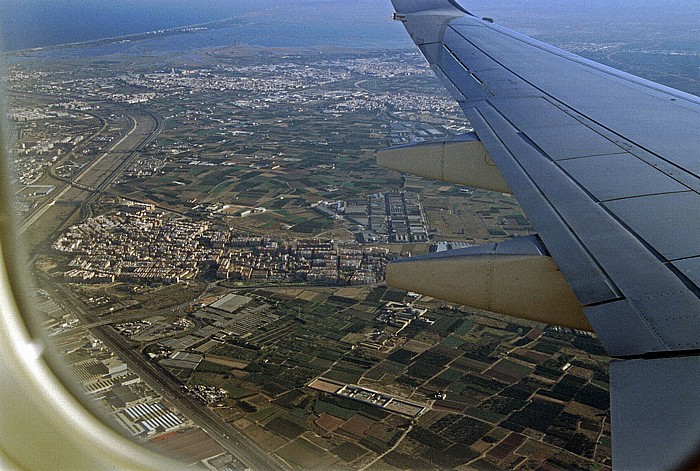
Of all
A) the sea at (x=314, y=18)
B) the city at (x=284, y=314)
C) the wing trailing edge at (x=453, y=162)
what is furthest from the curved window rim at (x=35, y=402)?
the wing trailing edge at (x=453, y=162)

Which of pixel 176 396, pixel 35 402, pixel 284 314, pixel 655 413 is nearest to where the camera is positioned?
pixel 655 413

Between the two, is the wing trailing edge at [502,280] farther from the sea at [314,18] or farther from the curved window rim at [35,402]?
the sea at [314,18]

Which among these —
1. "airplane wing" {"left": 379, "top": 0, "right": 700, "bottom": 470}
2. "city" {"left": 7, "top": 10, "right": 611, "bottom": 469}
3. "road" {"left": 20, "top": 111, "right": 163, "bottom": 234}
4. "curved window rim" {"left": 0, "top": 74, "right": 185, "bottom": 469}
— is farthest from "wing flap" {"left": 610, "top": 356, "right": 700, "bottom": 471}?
"road" {"left": 20, "top": 111, "right": 163, "bottom": 234}

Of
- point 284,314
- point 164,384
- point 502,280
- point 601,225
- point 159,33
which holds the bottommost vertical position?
point 284,314

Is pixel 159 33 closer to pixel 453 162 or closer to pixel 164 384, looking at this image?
pixel 164 384

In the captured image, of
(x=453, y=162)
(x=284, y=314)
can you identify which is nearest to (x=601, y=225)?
(x=453, y=162)

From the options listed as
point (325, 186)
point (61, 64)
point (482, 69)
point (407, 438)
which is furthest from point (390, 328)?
point (61, 64)

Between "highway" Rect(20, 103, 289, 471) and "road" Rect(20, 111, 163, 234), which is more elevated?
"highway" Rect(20, 103, 289, 471)

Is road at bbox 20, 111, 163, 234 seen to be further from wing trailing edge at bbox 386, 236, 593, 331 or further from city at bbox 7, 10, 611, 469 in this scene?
wing trailing edge at bbox 386, 236, 593, 331

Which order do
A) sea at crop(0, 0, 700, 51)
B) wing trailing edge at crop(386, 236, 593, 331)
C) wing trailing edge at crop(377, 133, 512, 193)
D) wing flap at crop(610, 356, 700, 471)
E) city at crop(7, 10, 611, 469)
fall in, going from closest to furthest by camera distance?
wing flap at crop(610, 356, 700, 471)
wing trailing edge at crop(386, 236, 593, 331)
wing trailing edge at crop(377, 133, 512, 193)
city at crop(7, 10, 611, 469)
sea at crop(0, 0, 700, 51)
